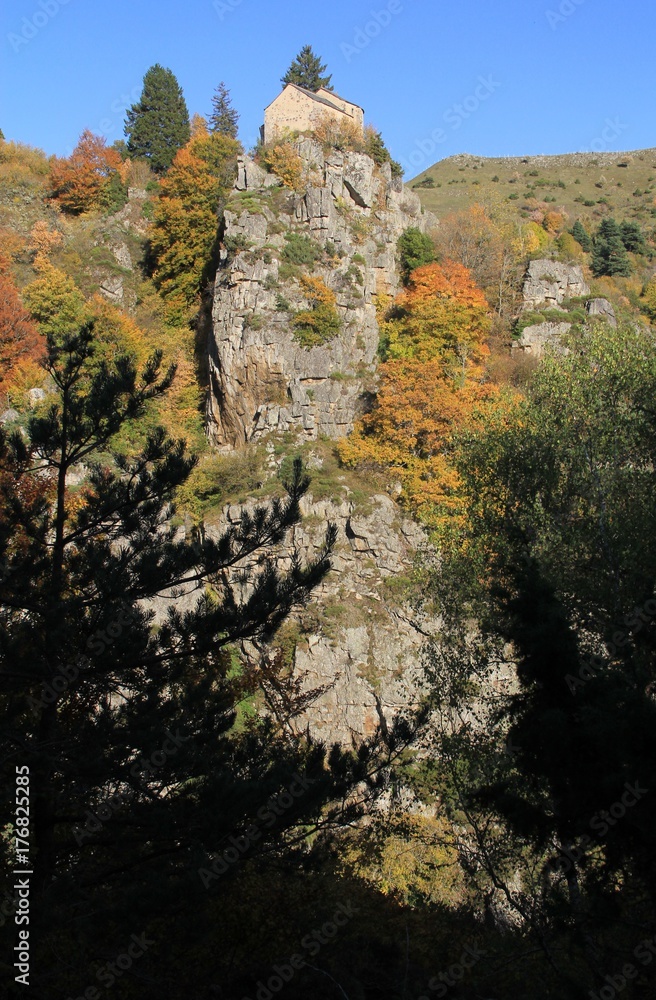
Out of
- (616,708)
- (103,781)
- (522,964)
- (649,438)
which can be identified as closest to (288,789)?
(103,781)

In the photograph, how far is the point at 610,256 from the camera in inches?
1954

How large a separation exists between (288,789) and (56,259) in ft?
113

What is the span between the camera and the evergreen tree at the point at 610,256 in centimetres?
4919

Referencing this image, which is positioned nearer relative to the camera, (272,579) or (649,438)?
(272,579)

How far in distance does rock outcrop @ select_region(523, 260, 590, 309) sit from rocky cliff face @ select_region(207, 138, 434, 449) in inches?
255

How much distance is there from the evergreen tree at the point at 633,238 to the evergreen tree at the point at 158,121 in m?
30.8

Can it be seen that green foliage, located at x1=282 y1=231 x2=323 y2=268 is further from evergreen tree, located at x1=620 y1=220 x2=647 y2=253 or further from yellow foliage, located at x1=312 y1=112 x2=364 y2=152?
evergreen tree, located at x1=620 y1=220 x2=647 y2=253

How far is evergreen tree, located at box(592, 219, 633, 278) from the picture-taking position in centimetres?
4919

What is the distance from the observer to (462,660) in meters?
13.7

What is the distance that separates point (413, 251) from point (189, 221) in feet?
34.4

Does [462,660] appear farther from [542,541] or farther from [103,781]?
[103,781]

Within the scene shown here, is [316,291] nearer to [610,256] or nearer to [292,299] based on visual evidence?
[292,299]

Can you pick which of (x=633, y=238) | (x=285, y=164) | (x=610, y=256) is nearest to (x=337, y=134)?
(x=285, y=164)

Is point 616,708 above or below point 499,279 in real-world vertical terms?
below
